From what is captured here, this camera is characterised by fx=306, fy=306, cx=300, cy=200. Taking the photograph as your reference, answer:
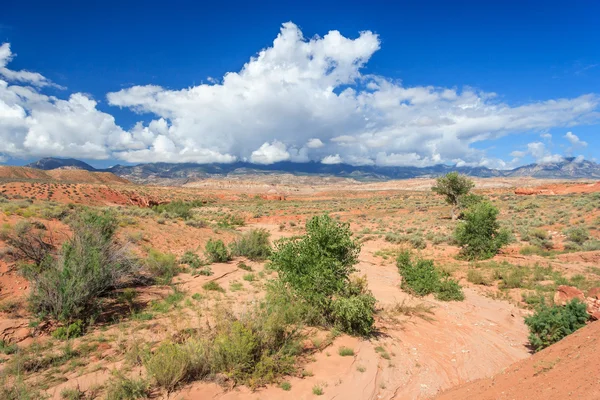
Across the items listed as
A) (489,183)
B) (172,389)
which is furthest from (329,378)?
(489,183)

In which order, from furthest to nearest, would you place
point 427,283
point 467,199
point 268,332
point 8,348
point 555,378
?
point 467,199 < point 427,283 < point 268,332 < point 8,348 < point 555,378

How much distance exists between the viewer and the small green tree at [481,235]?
18.3m

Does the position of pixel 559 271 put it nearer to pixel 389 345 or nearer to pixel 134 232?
pixel 389 345

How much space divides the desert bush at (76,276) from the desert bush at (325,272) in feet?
16.4

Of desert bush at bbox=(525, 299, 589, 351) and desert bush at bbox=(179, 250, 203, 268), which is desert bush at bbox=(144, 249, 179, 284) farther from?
desert bush at bbox=(525, 299, 589, 351)

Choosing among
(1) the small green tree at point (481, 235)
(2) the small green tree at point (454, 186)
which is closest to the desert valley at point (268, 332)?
(1) the small green tree at point (481, 235)

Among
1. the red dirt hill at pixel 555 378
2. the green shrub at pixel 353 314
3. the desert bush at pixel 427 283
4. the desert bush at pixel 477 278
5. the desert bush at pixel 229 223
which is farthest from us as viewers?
the desert bush at pixel 229 223

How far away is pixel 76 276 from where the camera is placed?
809cm

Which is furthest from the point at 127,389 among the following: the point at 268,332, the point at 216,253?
the point at 216,253

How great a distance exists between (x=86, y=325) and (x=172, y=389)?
164 inches

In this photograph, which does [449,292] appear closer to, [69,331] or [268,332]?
[268,332]

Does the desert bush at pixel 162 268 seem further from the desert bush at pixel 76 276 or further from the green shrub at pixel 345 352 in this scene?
the green shrub at pixel 345 352

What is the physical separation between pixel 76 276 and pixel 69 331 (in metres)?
1.40

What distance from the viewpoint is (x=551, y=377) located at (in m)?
4.67
